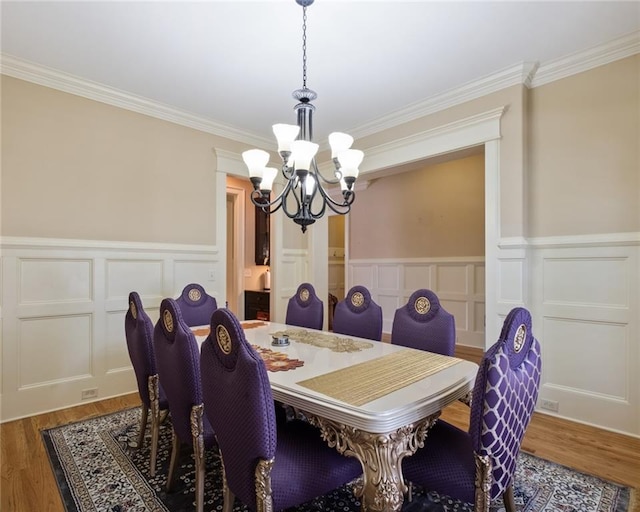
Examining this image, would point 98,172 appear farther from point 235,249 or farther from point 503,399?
point 503,399

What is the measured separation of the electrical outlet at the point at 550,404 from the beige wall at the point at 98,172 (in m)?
3.36

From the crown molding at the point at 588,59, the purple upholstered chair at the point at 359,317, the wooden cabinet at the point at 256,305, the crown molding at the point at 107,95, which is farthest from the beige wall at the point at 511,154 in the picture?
the wooden cabinet at the point at 256,305

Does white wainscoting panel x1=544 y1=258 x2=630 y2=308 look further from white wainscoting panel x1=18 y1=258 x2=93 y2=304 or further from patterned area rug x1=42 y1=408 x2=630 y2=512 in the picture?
white wainscoting panel x1=18 y1=258 x2=93 y2=304

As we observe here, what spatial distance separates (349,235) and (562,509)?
201 inches

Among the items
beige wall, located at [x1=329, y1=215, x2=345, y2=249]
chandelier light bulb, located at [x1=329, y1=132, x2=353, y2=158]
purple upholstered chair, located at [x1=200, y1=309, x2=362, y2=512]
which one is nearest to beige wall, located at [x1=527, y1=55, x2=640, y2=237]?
chandelier light bulb, located at [x1=329, y1=132, x2=353, y2=158]

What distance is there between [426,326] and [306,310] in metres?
1.16

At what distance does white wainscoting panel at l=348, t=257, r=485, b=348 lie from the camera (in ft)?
16.1

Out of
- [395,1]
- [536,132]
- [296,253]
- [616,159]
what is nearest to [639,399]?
[616,159]

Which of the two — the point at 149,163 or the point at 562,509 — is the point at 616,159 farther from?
the point at 149,163

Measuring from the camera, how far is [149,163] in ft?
11.4

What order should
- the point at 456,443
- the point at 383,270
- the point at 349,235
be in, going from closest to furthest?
the point at 456,443, the point at 383,270, the point at 349,235

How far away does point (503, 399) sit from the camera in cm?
115

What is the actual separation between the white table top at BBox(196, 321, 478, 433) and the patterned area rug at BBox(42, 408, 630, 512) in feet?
2.16

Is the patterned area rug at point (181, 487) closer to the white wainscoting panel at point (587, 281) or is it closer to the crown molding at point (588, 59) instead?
the white wainscoting panel at point (587, 281)
